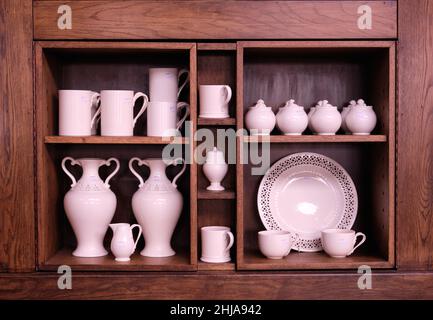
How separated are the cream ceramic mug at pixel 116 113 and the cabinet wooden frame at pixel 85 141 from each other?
0.16 ft

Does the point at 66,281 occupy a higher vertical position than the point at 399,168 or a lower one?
lower

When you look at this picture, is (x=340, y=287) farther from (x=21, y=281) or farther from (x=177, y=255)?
(x=21, y=281)

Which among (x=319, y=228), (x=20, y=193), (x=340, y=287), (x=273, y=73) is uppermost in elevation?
(x=273, y=73)

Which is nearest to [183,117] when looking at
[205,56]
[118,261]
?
[205,56]

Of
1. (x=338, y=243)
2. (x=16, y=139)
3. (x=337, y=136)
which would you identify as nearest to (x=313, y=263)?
(x=338, y=243)

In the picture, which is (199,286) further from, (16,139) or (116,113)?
(16,139)

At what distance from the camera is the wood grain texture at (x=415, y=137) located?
189cm

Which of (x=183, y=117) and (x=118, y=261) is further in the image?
(x=183, y=117)

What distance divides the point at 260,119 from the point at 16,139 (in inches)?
31.2

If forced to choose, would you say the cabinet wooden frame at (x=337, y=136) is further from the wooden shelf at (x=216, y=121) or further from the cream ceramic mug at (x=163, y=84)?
the cream ceramic mug at (x=163, y=84)

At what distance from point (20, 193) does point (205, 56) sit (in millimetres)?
780

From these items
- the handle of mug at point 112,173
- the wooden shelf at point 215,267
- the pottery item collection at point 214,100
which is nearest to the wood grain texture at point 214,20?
the pottery item collection at point 214,100

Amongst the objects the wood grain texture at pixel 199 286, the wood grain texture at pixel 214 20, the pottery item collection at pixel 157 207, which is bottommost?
the wood grain texture at pixel 199 286

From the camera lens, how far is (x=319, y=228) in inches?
84.9
